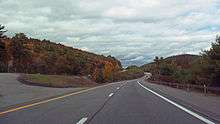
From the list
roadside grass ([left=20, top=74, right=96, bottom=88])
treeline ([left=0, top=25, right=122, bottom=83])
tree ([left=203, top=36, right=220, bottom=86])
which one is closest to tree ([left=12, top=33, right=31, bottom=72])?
treeline ([left=0, top=25, right=122, bottom=83])

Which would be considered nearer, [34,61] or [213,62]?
[213,62]

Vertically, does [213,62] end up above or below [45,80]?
above

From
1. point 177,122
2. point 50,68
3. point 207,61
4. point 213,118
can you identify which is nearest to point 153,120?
point 177,122

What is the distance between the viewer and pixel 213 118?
12305mm

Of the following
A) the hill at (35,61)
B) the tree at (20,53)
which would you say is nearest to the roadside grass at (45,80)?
the hill at (35,61)

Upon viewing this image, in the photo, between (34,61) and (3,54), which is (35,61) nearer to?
(34,61)

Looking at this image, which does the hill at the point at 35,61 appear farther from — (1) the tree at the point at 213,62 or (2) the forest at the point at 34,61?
(1) the tree at the point at 213,62

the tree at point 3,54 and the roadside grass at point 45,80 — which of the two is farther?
the tree at point 3,54

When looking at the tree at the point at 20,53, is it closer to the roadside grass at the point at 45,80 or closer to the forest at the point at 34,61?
the forest at the point at 34,61

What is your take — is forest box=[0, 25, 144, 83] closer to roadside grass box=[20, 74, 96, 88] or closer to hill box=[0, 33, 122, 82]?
hill box=[0, 33, 122, 82]

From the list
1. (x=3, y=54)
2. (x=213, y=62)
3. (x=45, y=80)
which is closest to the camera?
(x=213, y=62)

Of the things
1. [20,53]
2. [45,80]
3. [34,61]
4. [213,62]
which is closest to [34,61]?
[34,61]

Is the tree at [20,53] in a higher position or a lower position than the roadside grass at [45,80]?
higher

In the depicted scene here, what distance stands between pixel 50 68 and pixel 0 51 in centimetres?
3735
